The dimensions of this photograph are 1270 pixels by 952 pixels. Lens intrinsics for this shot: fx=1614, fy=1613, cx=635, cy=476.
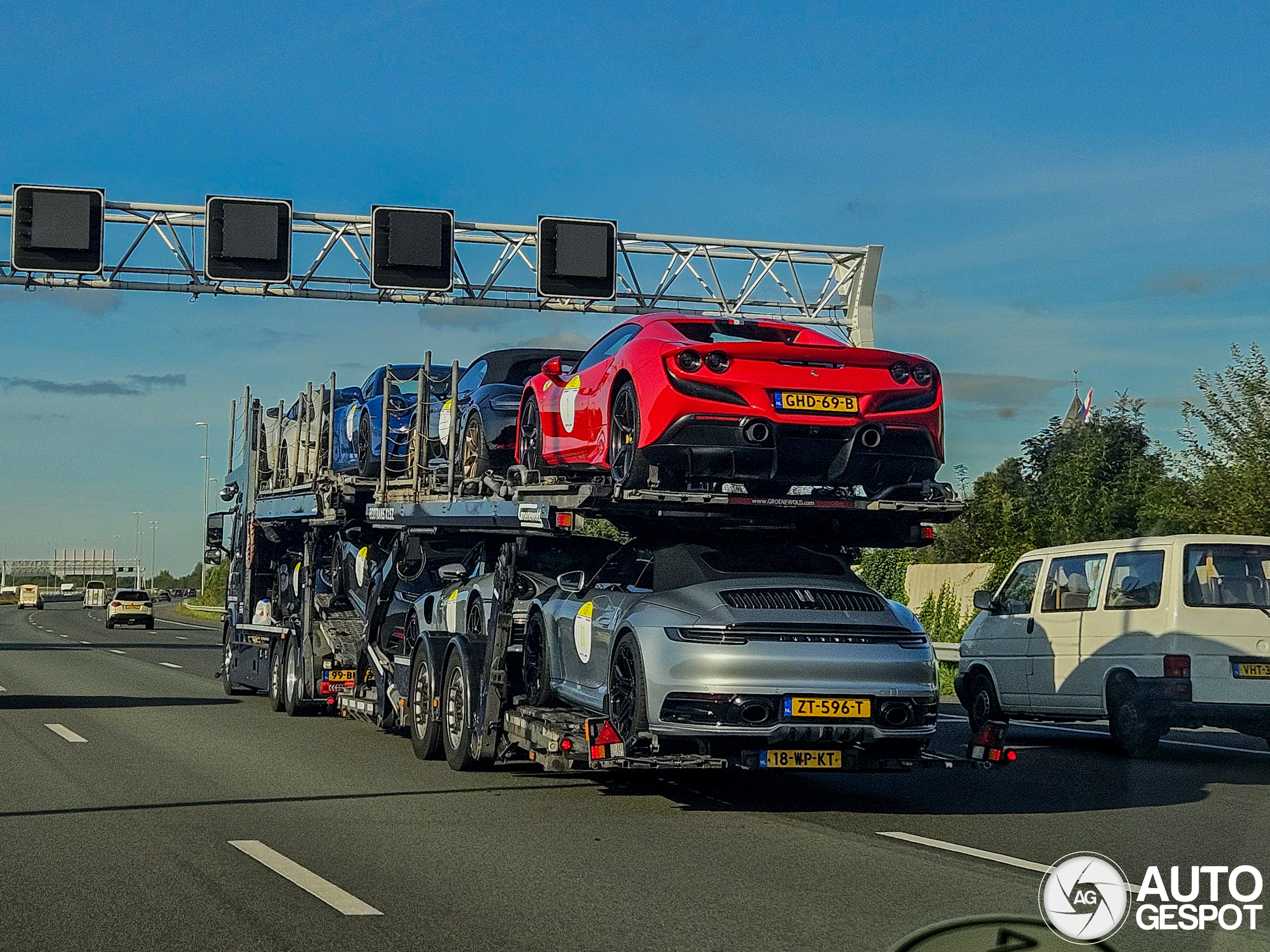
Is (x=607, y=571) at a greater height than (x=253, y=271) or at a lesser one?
lesser

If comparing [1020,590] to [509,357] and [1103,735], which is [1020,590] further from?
[509,357]

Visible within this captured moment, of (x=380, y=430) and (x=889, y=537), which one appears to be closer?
(x=889, y=537)

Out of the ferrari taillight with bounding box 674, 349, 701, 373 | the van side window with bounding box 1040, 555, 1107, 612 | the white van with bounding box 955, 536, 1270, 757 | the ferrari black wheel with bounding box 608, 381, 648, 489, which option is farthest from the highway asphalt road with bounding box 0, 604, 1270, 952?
the ferrari taillight with bounding box 674, 349, 701, 373

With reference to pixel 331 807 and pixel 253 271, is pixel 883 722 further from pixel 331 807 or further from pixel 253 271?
pixel 253 271

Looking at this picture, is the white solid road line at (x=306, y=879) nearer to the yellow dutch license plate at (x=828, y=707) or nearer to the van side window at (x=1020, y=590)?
the yellow dutch license plate at (x=828, y=707)

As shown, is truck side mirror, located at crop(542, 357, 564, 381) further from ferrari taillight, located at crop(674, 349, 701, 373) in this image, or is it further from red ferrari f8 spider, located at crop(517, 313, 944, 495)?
ferrari taillight, located at crop(674, 349, 701, 373)

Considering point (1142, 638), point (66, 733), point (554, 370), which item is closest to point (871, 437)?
point (554, 370)

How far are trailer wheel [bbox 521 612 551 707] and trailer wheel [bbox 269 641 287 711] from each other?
7064mm

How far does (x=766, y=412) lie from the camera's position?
980 cm

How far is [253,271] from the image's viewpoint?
2433cm

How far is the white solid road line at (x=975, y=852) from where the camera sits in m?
7.87

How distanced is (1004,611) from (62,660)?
813 inches

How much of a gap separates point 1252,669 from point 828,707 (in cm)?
504

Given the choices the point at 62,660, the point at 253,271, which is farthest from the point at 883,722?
the point at 62,660
